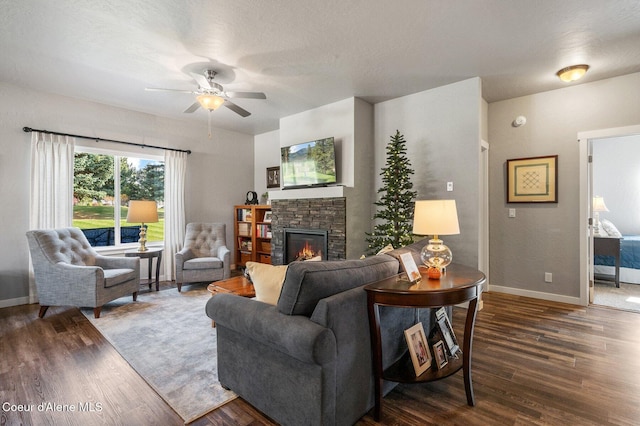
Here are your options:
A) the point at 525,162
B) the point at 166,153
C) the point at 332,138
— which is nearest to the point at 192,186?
the point at 166,153

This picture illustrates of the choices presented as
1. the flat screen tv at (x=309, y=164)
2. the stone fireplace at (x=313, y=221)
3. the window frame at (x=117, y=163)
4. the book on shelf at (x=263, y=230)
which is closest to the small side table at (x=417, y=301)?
the stone fireplace at (x=313, y=221)

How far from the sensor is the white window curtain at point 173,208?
198 inches

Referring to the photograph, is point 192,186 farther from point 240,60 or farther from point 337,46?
point 337,46

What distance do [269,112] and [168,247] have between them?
2.73m

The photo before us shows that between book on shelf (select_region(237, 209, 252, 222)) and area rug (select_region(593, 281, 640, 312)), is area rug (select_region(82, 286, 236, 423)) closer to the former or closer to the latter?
book on shelf (select_region(237, 209, 252, 222))

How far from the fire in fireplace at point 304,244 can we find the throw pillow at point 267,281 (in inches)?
93.3

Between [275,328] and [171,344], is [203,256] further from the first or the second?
[275,328]

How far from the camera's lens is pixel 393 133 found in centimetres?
438

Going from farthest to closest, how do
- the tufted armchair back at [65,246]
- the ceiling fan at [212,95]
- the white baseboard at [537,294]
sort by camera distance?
1. the white baseboard at [537,294]
2. the tufted armchair back at [65,246]
3. the ceiling fan at [212,95]

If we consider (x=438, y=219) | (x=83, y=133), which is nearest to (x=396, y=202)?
(x=438, y=219)

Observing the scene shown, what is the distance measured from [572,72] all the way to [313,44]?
2.82 meters

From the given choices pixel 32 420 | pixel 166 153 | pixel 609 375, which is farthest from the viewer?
pixel 166 153

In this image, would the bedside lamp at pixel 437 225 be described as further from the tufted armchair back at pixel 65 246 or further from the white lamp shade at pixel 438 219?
the tufted armchair back at pixel 65 246

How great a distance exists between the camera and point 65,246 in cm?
367
